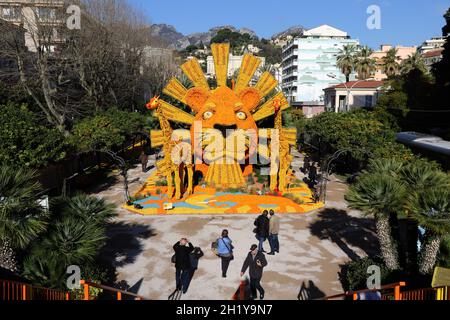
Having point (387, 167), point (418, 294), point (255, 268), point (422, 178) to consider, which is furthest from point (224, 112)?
point (418, 294)

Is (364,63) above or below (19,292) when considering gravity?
above

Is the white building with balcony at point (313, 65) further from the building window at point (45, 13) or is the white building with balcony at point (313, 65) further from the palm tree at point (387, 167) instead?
the palm tree at point (387, 167)

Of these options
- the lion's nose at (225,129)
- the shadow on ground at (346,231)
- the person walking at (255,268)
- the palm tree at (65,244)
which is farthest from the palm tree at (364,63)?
the palm tree at (65,244)

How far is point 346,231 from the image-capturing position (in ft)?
50.0

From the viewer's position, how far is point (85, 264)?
384 inches

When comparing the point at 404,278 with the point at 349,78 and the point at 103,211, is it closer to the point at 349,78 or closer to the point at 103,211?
the point at 103,211

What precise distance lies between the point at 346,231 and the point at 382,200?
591 centimetres

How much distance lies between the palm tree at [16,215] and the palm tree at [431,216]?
27.8 feet

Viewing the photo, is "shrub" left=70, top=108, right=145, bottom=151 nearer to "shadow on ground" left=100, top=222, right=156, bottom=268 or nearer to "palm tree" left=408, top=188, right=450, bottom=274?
"shadow on ground" left=100, top=222, right=156, bottom=268

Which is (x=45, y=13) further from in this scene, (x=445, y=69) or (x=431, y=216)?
(x=445, y=69)

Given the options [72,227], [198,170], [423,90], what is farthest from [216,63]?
[423,90]

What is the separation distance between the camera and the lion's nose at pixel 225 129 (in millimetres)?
21359

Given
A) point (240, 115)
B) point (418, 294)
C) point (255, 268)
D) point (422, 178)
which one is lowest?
point (255, 268)

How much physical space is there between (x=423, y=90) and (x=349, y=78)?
29.8 meters
